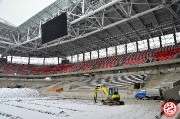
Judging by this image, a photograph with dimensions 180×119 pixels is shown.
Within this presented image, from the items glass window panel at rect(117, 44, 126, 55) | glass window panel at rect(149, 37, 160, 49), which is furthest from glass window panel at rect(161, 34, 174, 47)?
glass window panel at rect(117, 44, 126, 55)

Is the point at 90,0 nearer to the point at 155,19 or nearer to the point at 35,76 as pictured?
the point at 155,19

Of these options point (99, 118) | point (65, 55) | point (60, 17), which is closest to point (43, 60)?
point (65, 55)

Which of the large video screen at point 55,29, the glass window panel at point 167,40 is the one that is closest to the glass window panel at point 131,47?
the glass window panel at point 167,40

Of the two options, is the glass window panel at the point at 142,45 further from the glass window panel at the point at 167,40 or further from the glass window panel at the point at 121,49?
the glass window panel at the point at 121,49

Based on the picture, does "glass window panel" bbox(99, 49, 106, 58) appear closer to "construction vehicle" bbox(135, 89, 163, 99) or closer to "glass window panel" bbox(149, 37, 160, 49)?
"glass window panel" bbox(149, 37, 160, 49)

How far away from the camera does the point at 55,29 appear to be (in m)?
24.3

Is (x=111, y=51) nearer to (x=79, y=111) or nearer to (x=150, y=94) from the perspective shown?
(x=150, y=94)

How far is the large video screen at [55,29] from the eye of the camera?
23047 mm

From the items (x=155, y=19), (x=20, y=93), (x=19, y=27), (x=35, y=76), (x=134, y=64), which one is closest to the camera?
(x=155, y=19)

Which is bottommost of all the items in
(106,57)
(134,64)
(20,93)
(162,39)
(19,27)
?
(20,93)

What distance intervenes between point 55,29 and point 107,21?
356 inches

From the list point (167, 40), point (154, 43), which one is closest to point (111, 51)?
point (154, 43)

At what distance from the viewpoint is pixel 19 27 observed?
32250mm

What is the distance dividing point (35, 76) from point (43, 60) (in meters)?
9.86
